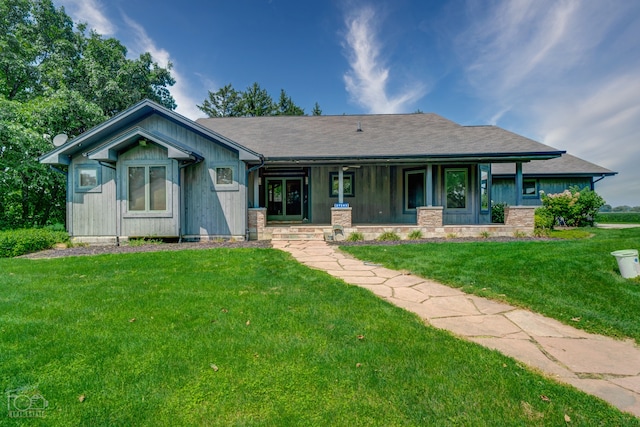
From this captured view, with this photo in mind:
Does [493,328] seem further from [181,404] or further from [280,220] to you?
[280,220]

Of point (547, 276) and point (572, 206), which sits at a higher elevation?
point (572, 206)

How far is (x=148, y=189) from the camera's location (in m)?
9.15

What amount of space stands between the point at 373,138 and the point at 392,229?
13.8 ft

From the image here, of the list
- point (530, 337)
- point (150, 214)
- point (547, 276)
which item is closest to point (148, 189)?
point (150, 214)

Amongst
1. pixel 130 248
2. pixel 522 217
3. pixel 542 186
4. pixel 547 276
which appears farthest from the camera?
pixel 542 186

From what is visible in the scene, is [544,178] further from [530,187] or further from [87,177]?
[87,177]

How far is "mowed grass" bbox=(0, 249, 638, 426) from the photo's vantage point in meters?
1.78

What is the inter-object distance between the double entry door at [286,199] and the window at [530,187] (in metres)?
12.9

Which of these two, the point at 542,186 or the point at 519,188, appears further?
the point at 542,186

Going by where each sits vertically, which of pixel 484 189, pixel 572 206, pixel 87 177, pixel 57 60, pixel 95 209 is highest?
pixel 57 60

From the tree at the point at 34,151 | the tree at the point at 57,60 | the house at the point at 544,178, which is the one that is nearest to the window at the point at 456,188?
the house at the point at 544,178

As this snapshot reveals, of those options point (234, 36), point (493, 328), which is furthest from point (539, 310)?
point (234, 36)

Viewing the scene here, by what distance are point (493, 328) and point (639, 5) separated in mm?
9673

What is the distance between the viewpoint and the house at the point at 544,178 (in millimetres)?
15602
